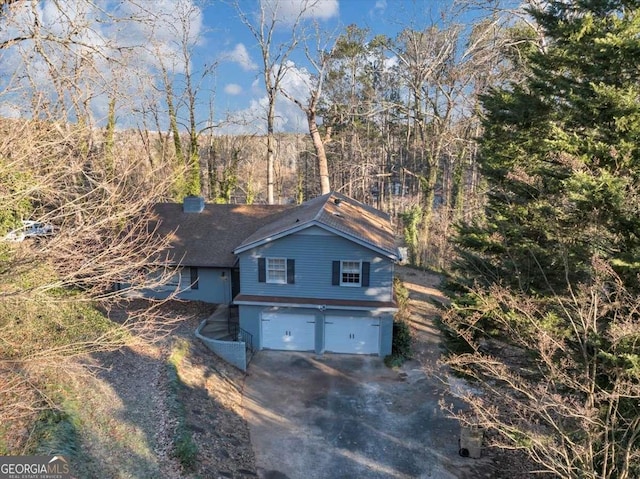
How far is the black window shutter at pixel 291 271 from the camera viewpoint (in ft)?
60.2

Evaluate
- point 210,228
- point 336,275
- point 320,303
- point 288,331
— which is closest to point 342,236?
point 336,275

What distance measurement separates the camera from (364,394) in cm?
1570

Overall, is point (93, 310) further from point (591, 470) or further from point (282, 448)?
point (591, 470)

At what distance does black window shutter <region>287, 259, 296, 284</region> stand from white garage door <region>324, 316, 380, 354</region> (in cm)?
217

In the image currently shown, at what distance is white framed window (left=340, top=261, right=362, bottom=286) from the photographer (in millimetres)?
18125

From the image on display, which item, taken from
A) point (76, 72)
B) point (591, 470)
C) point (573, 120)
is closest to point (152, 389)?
point (76, 72)

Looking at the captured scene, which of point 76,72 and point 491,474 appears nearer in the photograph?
point 76,72

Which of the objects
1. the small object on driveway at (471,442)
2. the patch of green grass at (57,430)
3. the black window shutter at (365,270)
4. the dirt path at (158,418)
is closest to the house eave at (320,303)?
the black window shutter at (365,270)

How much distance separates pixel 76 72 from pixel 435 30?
23.8 m

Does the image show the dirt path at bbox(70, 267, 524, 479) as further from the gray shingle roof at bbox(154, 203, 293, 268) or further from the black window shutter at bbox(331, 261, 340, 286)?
the gray shingle roof at bbox(154, 203, 293, 268)

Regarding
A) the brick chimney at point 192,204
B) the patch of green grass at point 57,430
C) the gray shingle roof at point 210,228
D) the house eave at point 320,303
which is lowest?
the patch of green grass at point 57,430

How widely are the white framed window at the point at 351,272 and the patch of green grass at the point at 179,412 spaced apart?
265 inches

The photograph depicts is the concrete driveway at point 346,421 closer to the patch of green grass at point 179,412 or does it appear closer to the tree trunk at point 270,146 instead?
the patch of green grass at point 179,412

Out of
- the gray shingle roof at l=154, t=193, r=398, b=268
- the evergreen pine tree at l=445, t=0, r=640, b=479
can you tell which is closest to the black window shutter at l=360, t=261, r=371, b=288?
the gray shingle roof at l=154, t=193, r=398, b=268
